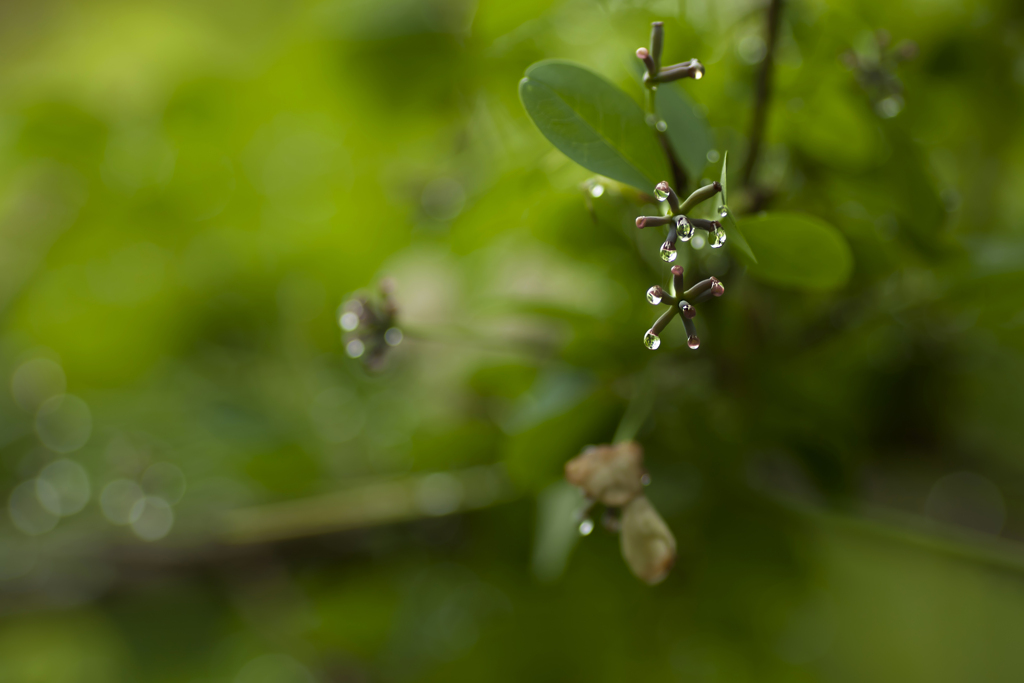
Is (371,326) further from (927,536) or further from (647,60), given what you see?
(927,536)

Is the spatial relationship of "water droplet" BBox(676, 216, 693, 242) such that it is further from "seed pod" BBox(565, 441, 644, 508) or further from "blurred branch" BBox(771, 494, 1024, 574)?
"blurred branch" BBox(771, 494, 1024, 574)

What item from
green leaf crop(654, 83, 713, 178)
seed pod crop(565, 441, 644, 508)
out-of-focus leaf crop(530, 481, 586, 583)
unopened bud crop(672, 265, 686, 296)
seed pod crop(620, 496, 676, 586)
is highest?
green leaf crop(654, 83, 713, 178)

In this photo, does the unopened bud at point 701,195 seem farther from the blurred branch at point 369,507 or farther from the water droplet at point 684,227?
the blurred branch at point 369,507

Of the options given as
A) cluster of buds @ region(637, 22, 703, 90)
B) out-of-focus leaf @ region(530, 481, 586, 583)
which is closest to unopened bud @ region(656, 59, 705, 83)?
cluster of buds @ region(637, 22, 703, 90)

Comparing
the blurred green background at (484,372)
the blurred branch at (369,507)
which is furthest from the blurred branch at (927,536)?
the blurred branch at (369,507)

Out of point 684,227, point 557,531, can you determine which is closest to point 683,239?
point 684,227
